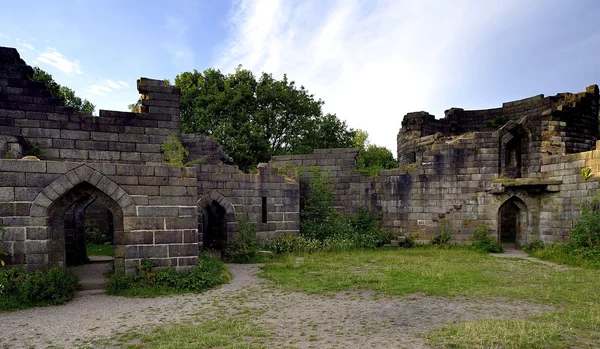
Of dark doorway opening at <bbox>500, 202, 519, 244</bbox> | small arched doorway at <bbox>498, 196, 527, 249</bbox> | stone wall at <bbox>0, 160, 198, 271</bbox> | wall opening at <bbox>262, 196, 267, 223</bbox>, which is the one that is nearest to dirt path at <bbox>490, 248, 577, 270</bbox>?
small arched doorway at <bbox>498, 196, 527, 249</bbox>

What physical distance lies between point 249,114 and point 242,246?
17.8 m

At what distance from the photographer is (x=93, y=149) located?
1210cm

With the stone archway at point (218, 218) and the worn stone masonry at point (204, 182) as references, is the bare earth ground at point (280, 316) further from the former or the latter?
the stone archway at point (218, 218)

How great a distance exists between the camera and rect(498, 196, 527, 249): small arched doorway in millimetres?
14867

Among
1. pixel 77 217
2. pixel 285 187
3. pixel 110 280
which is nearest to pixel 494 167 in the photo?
pixel 285 187

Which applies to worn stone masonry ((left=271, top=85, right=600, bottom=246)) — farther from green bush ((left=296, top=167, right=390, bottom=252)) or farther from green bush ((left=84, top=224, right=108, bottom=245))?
green bush ((left=84, top=224, right=108, bottom=245))

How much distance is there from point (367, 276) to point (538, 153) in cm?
1008

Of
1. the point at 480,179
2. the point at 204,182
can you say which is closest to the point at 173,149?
the point at 204,182

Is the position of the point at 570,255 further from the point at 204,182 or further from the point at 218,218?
the point at 204,182

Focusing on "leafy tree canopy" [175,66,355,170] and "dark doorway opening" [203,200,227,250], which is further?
"leafy tree canopy" [175,66,355,170]

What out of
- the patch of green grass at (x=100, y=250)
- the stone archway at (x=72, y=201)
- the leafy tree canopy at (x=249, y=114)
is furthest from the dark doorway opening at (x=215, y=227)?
the leafy tree canopy at (x=249, y=114)

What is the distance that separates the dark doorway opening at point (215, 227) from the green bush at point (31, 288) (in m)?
6.30

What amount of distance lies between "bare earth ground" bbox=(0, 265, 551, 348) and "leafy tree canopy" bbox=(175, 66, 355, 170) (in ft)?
67.3

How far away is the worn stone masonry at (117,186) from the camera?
764 cm
